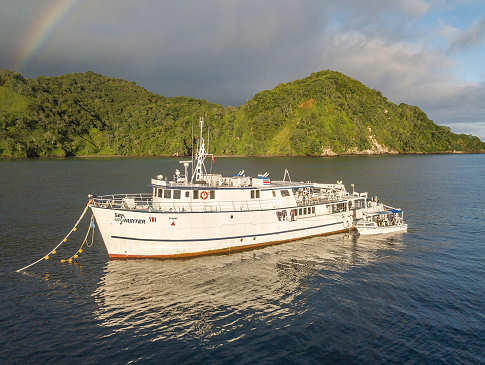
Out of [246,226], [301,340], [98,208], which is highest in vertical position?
[98,208]

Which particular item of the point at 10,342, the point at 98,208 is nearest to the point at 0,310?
the point at 10,342

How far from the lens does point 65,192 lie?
63.4 meters

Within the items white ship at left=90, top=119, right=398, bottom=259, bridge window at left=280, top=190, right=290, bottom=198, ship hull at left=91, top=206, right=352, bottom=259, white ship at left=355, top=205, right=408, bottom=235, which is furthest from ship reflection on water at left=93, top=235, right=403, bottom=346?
bridge window at left=280, top=190, right=290, bottom=198

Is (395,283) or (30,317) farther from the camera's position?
(395,283)

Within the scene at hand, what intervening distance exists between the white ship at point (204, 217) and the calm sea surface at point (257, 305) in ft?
4.38

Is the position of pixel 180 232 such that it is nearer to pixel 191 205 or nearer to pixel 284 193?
pixel 191 205

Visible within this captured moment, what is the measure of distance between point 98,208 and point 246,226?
13.0 m

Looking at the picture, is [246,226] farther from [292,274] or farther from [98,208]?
[98,208]

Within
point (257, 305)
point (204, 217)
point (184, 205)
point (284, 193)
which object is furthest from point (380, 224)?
point (184, 205)

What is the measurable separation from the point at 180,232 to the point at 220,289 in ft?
22.8

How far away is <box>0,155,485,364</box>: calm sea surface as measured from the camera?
14.5m

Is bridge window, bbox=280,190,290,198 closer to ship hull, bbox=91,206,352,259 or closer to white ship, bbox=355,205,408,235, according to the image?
ship hull, bbox=91,206,352,259

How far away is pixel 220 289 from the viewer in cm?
2077

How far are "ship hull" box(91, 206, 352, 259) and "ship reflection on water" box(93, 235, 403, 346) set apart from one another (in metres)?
0.90
